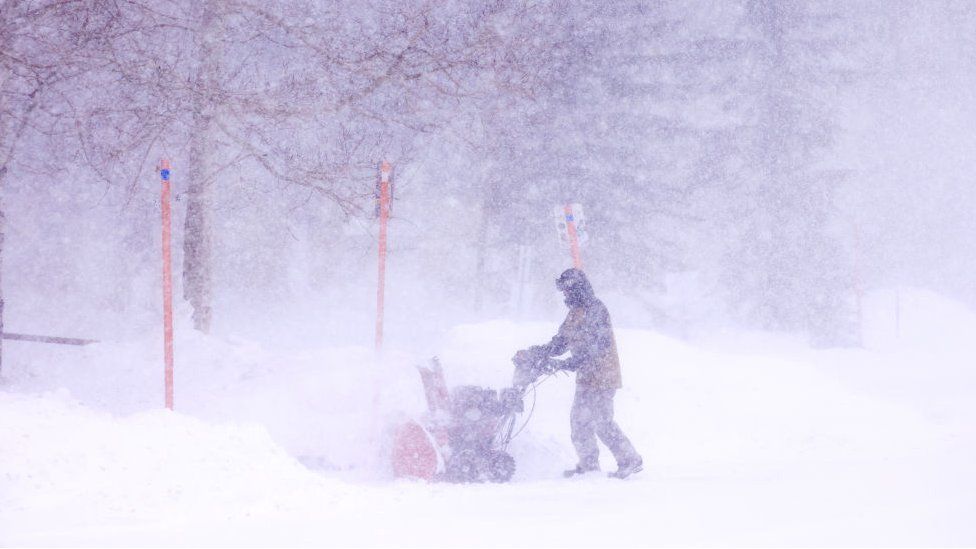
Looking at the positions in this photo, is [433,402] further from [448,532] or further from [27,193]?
[27,193]

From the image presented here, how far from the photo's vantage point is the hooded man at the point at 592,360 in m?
6.61

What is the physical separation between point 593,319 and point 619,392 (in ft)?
10.7

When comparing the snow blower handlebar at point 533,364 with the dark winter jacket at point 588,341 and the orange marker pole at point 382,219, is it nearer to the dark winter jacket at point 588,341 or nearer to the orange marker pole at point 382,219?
the dark winter jacket at point 588,341

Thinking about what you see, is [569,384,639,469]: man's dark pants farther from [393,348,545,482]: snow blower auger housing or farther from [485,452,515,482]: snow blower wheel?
[485,452,515,482]: snow blower wheel

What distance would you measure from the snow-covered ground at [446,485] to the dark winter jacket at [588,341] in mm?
859

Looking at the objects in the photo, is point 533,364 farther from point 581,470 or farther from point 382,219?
point 382,219

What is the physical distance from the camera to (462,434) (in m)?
6.70

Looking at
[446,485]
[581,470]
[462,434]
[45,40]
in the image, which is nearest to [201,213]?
[45,40]

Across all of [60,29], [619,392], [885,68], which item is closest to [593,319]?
[619,392]

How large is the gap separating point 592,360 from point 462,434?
4.18 feet

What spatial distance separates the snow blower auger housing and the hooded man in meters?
0.29

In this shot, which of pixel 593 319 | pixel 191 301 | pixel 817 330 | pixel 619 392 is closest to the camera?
pixel 593 319

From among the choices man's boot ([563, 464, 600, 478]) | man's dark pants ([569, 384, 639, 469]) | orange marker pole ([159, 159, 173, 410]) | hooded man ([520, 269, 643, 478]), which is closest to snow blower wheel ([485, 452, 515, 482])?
man's boot ([563, 464, 600, 478])

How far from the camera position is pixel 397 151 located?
2078 cm
